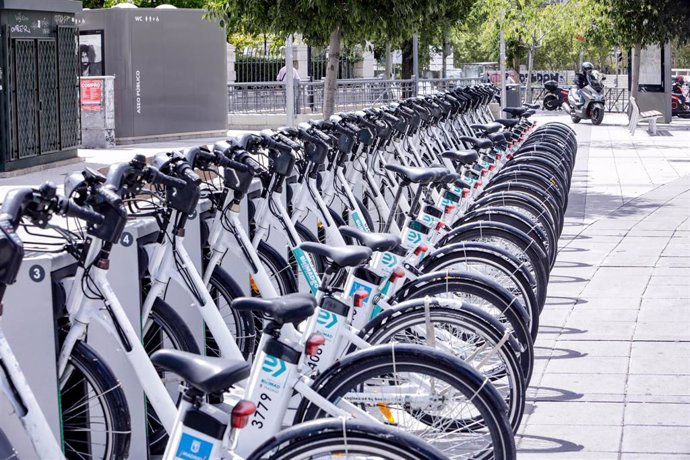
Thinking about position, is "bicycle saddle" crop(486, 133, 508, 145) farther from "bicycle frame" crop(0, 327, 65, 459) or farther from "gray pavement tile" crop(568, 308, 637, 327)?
"bicycle frame" crop(0, 327, 65, 459)

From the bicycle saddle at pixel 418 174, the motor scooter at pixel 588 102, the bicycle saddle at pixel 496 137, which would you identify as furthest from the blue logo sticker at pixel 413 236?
the motor scooter at pixel 588 102

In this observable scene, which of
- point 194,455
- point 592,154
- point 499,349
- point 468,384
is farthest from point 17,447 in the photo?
point 592,154

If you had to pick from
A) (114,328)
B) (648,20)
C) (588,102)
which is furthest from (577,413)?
(588,102)

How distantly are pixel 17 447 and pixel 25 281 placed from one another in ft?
1.74

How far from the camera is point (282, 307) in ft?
11.0

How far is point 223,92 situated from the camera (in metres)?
24.0

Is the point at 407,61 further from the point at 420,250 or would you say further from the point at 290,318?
the point at 290,318

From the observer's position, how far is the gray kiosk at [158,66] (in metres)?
21.8

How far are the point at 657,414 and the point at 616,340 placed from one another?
1.46 meters

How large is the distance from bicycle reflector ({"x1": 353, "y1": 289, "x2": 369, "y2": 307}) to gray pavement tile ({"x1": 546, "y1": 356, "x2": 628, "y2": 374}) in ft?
6.71

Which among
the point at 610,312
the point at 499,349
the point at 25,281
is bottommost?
the point at 610,312

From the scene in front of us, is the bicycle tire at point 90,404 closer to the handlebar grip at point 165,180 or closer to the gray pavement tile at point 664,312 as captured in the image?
the handlebar grip at point 165,180

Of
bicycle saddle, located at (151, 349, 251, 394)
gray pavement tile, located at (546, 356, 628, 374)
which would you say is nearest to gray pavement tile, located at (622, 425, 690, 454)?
gray pavement tile, located at (546, 356, 628, 374)

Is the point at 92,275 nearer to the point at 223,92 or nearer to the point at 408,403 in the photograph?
the point at 408,403
